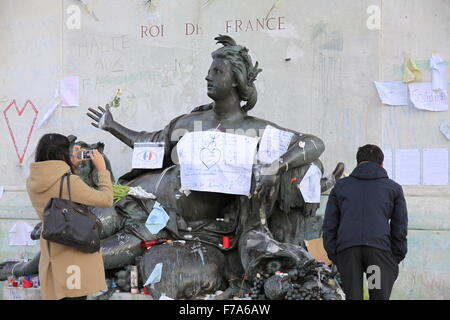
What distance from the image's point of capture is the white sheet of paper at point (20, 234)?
797 centimetres

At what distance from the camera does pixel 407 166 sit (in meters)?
7.06

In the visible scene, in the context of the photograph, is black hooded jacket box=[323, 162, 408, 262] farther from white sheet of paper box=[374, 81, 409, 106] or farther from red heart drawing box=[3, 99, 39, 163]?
red heart drawing box=[3, 99, 39, 163]

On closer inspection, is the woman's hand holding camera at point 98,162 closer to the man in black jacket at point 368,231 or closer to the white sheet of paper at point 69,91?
the man in black jacket at point 368,231

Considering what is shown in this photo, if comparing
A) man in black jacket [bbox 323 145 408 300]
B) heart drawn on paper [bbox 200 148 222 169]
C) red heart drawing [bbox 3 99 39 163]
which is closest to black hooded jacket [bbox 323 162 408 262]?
man in black jacket [bbox 323 145 408 300]

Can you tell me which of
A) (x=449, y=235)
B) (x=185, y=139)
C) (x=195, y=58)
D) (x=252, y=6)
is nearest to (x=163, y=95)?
(x=195, y=58)

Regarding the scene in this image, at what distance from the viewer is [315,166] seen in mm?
6008

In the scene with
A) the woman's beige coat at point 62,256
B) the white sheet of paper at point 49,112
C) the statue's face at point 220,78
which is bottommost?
the woman's beige coat at point 62,256

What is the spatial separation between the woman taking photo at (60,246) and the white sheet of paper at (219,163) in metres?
1.53

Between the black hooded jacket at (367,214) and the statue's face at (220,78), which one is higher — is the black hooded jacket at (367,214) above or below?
below

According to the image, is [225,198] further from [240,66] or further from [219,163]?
[240,66]

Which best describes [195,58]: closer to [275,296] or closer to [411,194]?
[411,194]

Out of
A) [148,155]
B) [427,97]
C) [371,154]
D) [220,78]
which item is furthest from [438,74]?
[148,155]

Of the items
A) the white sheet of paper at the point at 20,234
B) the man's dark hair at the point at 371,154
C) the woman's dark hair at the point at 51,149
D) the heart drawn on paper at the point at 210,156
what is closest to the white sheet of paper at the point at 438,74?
the heart drawn on paper at the point at 210,156
